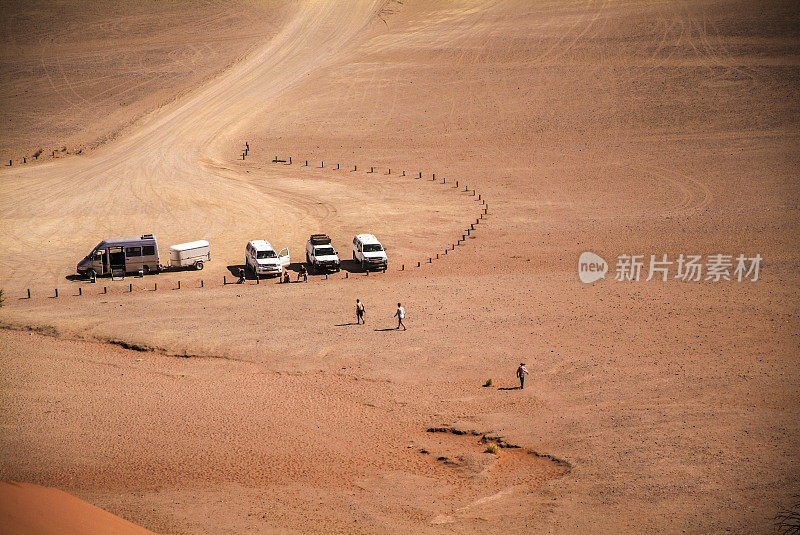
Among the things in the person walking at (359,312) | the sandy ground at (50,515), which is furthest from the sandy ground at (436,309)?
the sandy ground at (50,515)

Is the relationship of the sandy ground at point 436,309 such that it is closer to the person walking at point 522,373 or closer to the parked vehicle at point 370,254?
the person walking at point 522,373

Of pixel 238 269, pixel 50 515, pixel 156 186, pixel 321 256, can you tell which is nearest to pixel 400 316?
pixel 321 256

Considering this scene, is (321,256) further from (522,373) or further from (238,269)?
(522,373)

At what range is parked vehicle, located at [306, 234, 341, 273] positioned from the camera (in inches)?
1522

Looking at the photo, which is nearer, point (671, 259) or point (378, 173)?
point (671, 259)

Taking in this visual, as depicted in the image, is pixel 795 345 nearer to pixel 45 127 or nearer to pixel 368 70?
pixel 368 70

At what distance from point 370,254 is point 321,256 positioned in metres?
2.74

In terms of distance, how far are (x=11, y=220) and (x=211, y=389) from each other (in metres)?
Result: 29.1

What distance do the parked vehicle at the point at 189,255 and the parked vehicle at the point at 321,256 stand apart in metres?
5.80

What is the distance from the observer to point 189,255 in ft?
128

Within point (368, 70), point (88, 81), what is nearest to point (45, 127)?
point (88, 81)

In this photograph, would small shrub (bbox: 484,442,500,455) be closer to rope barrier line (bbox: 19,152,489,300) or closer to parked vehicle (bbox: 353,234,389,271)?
rope barrier line (bbox: 19,152,489,300)

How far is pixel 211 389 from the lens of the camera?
24766 mm

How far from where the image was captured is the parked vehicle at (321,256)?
3866cm
